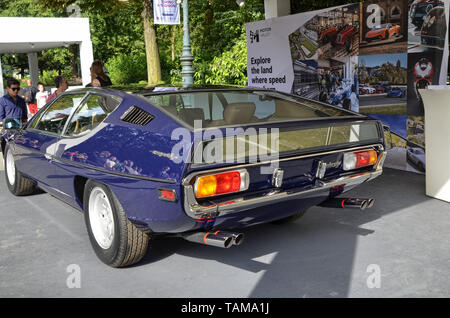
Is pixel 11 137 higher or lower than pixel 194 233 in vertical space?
higher

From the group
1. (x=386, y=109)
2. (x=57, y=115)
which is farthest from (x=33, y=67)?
(x=57, y=115)

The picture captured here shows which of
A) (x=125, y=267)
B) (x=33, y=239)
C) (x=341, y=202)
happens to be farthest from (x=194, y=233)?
(x=33, y=239)

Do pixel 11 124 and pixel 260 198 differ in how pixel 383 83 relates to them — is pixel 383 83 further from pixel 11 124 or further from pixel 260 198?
pixel 11 124

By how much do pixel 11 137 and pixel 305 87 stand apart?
543 cm

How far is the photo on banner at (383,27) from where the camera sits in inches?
282

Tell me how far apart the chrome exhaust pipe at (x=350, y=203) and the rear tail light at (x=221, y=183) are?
1.25m

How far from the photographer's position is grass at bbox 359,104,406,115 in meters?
7.29

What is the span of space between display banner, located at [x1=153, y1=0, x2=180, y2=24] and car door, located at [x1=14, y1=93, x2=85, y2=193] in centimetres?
961

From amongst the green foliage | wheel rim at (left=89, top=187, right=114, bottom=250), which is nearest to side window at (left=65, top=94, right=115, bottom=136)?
wheel rim at (left=89, top=187, right=114, bottom=250)

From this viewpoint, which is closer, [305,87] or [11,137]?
[11,137]

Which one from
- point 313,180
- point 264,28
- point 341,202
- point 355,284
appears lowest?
point 355,284

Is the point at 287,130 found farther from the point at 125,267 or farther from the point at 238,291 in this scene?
the point at 125,267

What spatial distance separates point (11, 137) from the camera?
5961 mm

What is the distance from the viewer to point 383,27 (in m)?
7.45
